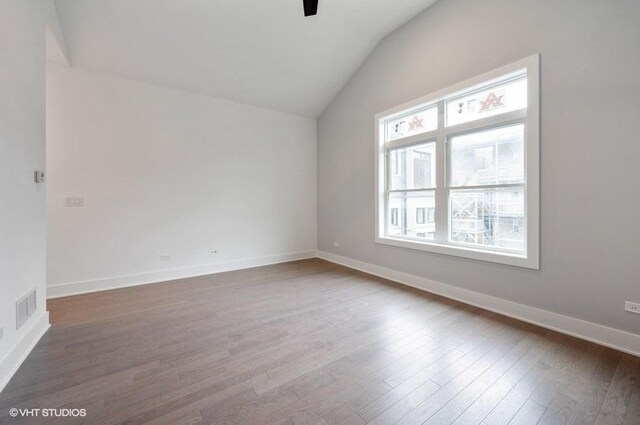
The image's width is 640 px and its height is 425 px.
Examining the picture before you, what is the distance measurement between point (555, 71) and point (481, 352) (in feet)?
8.77

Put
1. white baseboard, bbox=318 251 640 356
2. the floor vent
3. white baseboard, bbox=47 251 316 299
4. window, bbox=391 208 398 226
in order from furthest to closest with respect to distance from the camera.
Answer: window, bbox=391 208 398 226 < white baseboard, bbox=47 251 316 299 < white baseboard, bbox=318 251 640 356 < the floor vent

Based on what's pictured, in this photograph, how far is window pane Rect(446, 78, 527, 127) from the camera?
9.27ft

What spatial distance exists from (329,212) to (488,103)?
3260mm

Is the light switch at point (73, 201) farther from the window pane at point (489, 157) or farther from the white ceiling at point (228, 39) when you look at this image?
the window pane at point (489, 157)

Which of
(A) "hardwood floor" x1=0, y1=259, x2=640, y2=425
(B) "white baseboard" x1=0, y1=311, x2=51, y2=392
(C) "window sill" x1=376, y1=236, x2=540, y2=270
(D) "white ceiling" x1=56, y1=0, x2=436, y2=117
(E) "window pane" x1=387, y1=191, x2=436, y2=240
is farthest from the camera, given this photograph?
(E) "window pane" x1=387, y1=191, x2=436, y2=240

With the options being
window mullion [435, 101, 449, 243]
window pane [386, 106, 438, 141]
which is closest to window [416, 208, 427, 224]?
window mullion [435, 101, 449, 243]

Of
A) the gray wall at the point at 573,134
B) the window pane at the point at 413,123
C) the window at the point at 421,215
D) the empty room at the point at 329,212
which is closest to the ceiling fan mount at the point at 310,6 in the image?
the empty room at the point at 329,212

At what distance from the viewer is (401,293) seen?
11.5 ft

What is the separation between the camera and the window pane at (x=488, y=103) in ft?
9.27

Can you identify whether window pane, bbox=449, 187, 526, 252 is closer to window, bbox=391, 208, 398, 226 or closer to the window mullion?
the window mullion

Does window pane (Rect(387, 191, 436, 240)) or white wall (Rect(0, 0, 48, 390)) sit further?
window pane (Rect(387, 191, 436, 240))

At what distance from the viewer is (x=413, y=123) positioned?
12.9 feet

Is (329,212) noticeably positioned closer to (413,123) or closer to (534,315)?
(413,123)

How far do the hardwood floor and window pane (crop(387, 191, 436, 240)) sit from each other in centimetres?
112
